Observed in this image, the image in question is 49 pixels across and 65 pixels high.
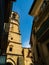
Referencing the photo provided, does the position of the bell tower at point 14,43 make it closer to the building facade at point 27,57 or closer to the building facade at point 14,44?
the building facade at point 14,44

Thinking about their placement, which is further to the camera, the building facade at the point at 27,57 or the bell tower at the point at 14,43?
the building facade at the point at 27,57

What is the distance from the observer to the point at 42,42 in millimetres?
9305

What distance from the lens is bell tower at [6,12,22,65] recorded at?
2703cm

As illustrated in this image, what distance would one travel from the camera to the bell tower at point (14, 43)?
27.0 meters

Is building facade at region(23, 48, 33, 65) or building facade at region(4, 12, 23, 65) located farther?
building facade at region(23, 48, 33, 65)

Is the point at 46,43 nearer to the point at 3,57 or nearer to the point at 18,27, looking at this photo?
the point at 3,57

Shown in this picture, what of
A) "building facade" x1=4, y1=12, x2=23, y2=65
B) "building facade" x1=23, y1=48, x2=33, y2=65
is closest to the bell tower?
"building facade" x1=4, y1=12, x2=23, y2=65

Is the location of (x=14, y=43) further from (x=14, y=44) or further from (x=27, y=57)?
(x=27, y=57)

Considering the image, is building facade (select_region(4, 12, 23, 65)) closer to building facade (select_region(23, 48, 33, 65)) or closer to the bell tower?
the bell tower

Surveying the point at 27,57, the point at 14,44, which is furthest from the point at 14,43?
the point at 27,57

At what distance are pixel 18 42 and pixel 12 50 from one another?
6.24ft

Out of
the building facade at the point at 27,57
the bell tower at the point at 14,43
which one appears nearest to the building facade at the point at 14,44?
the bell tower at the point at 14,43

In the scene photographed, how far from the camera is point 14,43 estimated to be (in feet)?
95.1

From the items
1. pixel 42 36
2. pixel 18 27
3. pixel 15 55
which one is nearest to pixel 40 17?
pixel 42 36
